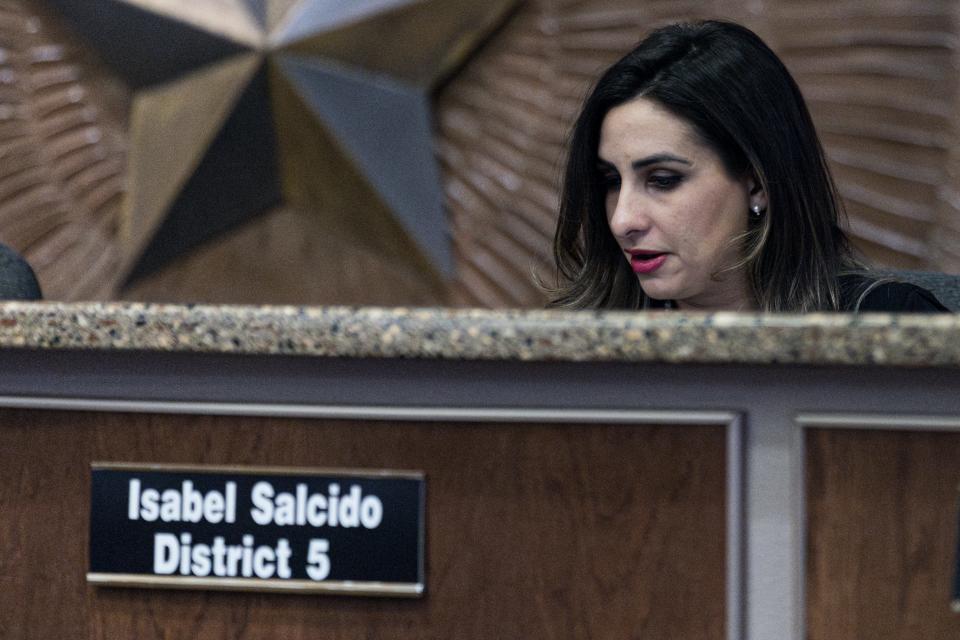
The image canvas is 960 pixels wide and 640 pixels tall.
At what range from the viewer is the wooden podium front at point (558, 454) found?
58 centimetres

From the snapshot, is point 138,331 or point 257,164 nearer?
point 138,331

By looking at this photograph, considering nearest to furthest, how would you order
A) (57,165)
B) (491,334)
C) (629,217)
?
(491,334)
(629,217)
(57,165)

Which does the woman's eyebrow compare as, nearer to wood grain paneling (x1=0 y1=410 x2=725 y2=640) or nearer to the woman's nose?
the woman's nose

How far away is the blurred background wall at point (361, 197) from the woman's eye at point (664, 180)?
3.36 feet

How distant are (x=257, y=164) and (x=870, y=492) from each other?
72.8 inches

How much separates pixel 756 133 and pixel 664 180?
12 centimetres

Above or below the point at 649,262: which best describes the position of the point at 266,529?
below

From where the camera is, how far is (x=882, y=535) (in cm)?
58

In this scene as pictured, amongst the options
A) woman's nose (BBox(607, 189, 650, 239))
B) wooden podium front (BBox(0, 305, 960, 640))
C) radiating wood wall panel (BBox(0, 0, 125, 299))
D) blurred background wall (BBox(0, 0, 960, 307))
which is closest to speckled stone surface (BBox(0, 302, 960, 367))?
wooden podium front (BBox(0, 305, 960, 640))

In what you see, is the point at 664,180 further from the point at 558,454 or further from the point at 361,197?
the point at 361,197

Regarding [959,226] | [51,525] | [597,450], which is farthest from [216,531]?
[959,226]

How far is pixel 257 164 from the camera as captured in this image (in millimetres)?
2225

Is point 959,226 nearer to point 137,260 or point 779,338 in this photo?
point 779,338

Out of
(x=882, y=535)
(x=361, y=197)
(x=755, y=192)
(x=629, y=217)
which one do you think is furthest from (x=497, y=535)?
(x=361, y=197)
